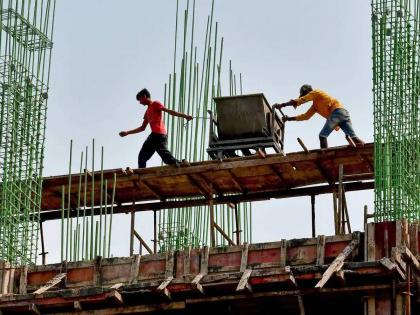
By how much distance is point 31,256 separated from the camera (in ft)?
135

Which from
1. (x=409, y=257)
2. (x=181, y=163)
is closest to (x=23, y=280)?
A: (x=181, y=163)

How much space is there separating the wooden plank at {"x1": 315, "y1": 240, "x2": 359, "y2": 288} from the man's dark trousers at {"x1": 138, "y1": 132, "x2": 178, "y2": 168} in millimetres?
6969

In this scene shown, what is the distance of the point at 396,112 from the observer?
3772cm

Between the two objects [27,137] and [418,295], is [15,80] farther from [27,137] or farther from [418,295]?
[418,295]

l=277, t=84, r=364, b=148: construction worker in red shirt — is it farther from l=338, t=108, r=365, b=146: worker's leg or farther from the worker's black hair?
the worker's black hair

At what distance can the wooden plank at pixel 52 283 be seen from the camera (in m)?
37.7

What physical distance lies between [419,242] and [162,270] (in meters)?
5.97

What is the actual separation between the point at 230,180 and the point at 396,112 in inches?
201

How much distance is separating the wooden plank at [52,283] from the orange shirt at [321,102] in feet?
23.5

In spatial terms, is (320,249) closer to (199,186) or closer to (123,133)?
(199,186)

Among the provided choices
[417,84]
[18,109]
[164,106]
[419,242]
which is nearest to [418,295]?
[419,242]

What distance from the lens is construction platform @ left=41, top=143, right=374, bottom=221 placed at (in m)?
39.1

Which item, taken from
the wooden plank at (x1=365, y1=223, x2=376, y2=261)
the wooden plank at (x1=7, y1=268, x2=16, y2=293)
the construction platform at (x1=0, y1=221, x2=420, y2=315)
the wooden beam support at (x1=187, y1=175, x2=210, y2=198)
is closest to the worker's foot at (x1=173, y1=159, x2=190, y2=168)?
the wooden beam support at (x1=187, y1=175, x2=210, y2=198)

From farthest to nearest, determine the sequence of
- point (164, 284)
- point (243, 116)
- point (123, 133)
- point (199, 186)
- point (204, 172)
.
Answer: point (123, 133) < point (199, 186) < point (204, 172) < point (243, 116) < point (164, 284)
